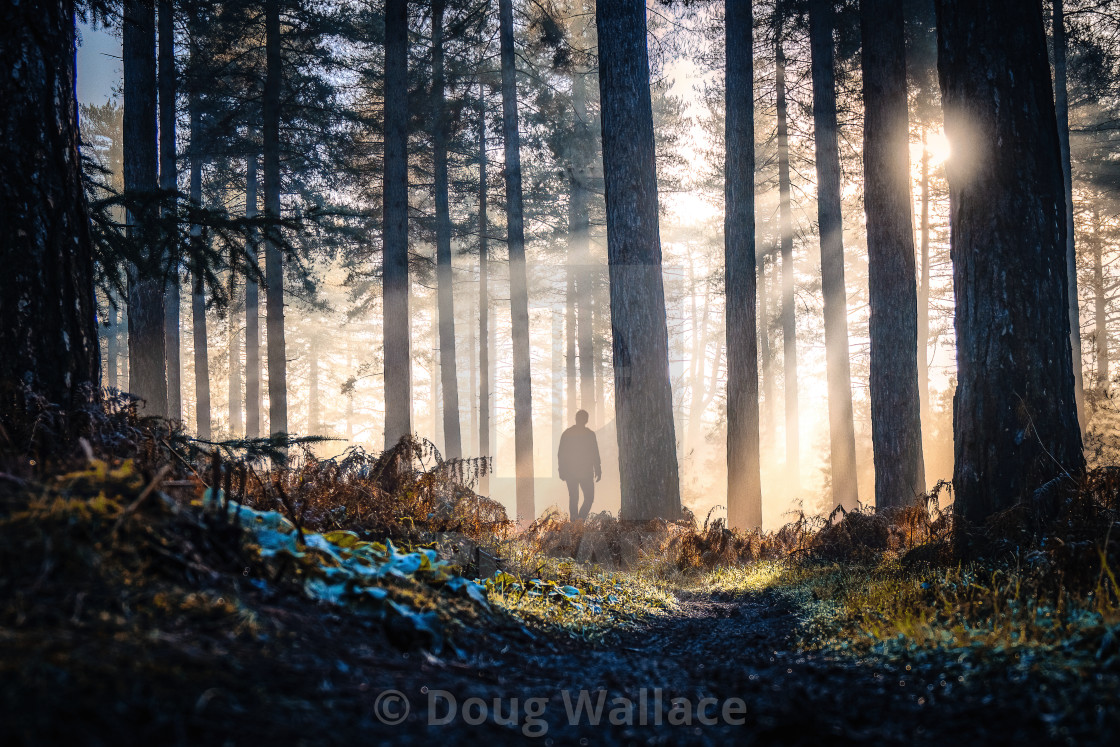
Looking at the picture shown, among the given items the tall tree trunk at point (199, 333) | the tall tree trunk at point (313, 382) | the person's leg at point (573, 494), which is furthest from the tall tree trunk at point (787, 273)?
the tall tree trunk at point (313, 382)

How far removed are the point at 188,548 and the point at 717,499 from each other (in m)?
29.9

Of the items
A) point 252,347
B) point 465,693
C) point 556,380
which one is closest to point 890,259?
point 465,693

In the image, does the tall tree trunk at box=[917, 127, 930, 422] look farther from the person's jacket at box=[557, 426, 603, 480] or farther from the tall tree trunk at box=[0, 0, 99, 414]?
the tall tree trunk at box=[0, 0, 99, 414]

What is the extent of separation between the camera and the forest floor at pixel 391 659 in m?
1.47

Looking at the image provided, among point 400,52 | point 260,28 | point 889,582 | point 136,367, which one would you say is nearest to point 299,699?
point 889,582

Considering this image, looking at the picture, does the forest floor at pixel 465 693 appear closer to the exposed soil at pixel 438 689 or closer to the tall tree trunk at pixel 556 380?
the exposed soil at pixel 438 689

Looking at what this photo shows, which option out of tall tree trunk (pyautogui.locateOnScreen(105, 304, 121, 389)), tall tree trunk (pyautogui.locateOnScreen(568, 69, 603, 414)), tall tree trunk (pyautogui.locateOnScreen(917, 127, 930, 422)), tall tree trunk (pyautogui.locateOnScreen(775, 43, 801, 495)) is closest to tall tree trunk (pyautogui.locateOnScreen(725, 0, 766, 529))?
tall tree trunk (pyautogui.locateOnScreen(775, 43, 801, 495))

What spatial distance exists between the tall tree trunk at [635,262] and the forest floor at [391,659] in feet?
17.0

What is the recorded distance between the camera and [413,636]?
2.47 metres

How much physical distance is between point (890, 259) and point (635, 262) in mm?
4049

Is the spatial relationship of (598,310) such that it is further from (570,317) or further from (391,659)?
(391,659)

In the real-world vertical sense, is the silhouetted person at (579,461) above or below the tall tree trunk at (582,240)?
below

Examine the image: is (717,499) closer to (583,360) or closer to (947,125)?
(583,360)

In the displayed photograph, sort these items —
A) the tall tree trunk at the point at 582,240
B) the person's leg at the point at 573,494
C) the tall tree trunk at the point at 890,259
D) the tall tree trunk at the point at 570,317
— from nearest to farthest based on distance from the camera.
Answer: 1. the tall tree trunk at the point at 890,259
2. the person's leg at the point at 573,494
3. the tall tree trunk at the point at 582,240
4. the tall tree trunk at the point at 570,317
